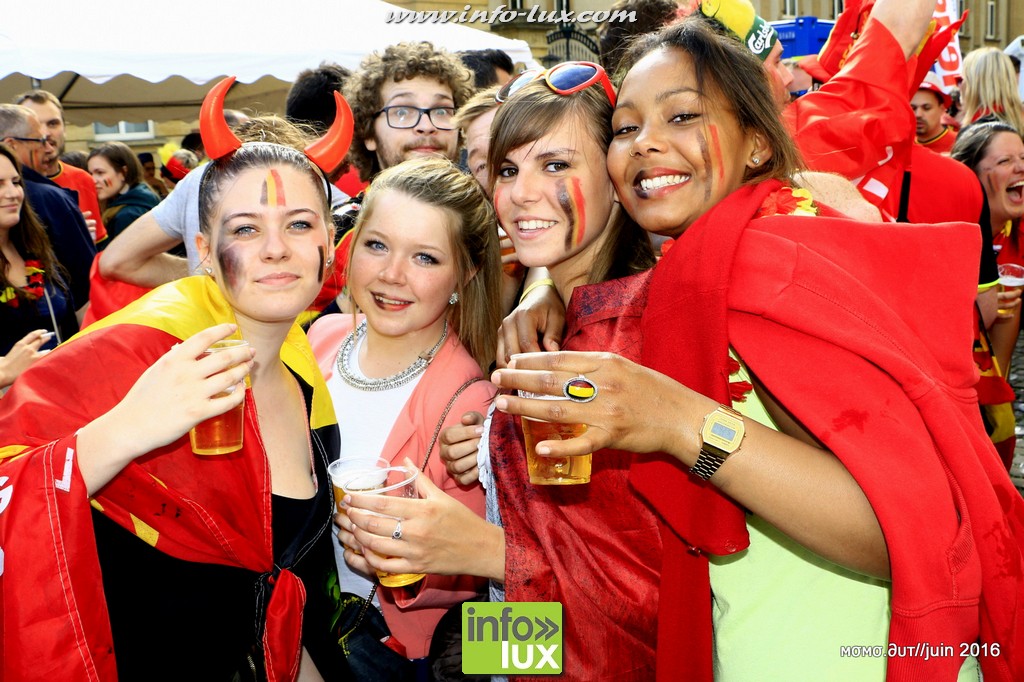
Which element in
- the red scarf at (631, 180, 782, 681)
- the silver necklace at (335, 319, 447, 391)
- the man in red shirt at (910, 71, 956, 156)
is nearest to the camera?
the red scarf at (631, 180, 782, 681)

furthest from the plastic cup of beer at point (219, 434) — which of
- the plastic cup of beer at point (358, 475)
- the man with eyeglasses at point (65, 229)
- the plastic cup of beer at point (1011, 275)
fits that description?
the plastic cup of beer at point (1011, 275)

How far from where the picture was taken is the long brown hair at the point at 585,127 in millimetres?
2258

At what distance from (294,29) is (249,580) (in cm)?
699

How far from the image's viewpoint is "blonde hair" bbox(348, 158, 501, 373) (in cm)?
278

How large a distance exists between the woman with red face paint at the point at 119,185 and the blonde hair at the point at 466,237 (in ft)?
18.8

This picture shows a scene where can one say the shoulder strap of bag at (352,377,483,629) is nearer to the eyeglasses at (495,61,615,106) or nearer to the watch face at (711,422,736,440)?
the eyeglasses at (495,61,615,106)

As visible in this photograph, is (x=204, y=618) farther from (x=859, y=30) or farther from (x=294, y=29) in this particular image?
(x=294, y=29)

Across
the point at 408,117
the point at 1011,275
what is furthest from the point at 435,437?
the point at 1011,275

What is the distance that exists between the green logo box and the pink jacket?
0.25m

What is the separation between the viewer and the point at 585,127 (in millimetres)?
2264

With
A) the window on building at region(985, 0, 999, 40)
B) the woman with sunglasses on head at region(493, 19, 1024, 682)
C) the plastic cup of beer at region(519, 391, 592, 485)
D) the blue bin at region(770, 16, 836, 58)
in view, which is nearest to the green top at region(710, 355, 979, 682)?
the woman with sunglasses on head at region(493, 19, 1024, 682)

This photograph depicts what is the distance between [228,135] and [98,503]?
103cm

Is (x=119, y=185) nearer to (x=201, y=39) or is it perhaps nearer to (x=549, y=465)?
(x=201, y=39)

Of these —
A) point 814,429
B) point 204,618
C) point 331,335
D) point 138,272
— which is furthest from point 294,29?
point 814,429
